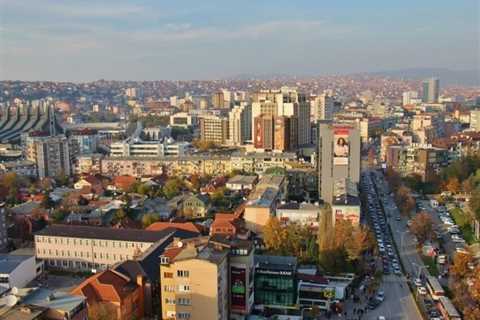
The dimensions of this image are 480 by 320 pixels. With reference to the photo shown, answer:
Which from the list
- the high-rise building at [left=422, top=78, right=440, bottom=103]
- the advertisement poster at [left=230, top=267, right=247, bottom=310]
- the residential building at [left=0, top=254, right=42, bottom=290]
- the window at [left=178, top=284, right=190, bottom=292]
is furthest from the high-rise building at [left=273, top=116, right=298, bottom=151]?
the high-rise building at [left=422, top=78, right=440, bottom=103]

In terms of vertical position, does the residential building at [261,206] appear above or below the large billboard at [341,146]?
below

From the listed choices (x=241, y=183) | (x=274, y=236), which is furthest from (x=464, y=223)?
(x=241, y=183)

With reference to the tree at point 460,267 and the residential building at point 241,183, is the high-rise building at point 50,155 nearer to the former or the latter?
the residential building at point 241,183

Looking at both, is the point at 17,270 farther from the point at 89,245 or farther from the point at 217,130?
the point at 217,130

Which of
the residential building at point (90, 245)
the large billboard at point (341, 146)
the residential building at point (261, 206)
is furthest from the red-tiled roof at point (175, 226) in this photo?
the large billboard at point (341, 146)

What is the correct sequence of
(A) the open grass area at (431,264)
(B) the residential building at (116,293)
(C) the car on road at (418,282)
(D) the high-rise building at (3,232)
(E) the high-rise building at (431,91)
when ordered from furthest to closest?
(E) the high-rise building at (431,91), (D) the high-rise building at (3,232), (A) the open grass area at (431,264), (C) the car on road at (418,282), (B) the residential building at (116,293)
